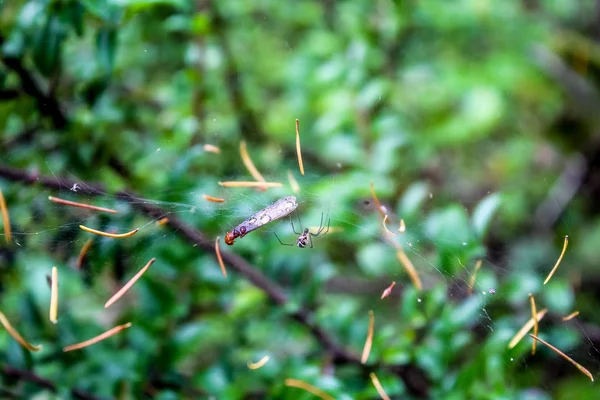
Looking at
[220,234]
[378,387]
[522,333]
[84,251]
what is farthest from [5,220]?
[522,333]

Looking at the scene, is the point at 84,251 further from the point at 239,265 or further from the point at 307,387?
the point at 307,387

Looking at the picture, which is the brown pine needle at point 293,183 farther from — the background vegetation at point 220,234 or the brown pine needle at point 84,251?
the brown pine needle at point 84,251

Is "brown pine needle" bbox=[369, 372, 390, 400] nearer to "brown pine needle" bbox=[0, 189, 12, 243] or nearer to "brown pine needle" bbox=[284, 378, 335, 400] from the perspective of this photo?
"brown pine needle" bbox=[284, 378, 335, 400]

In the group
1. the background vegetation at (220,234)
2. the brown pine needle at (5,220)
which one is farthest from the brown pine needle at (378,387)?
the brown pine needle at (5,220)

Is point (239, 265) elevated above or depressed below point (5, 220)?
below

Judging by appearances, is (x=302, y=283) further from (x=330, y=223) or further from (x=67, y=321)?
(x=67, y=321)

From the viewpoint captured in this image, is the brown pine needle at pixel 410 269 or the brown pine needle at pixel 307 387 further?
the brown pine needle at pixel 410 269

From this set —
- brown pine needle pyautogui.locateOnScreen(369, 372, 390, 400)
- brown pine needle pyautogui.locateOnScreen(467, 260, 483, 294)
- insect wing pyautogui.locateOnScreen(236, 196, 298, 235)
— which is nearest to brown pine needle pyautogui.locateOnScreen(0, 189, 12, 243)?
insect wing pyautogui.locateOnScreen(236, 196, 298, 235)
